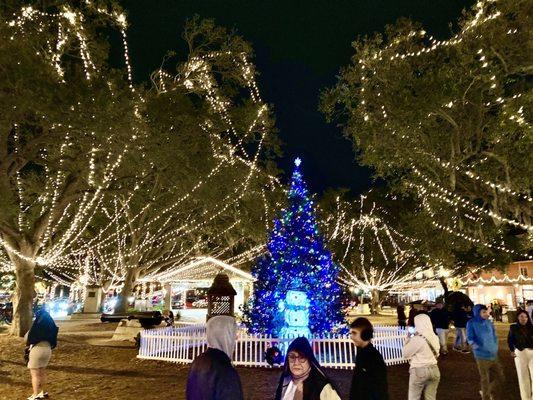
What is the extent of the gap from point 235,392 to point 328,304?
9213mm

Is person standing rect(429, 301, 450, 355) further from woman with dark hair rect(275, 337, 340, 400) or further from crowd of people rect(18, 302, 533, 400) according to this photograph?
woman with dark hair rect(275, 337, 340, 400)

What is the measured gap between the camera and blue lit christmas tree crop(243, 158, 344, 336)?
11.5 meters

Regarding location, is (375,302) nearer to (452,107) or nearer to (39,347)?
(452,107)

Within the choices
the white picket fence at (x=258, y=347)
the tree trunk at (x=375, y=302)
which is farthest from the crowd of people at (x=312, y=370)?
the tree trunk at (x=375, y=302)

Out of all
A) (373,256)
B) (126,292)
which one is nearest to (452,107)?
(126,292)

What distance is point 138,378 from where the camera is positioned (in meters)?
8.84

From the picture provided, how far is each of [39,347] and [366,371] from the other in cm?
570

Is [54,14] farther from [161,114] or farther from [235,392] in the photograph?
[235,392]

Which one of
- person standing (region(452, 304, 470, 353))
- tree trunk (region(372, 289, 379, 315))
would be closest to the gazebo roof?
person standing (region(452, 304, 470, 353))

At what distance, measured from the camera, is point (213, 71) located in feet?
59.1

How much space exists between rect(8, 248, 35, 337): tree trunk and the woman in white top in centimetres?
1445

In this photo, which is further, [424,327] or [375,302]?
[375,302]

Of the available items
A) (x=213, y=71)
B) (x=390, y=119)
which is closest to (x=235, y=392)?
(x=390, y=119)

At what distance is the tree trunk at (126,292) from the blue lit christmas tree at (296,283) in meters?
14.8
